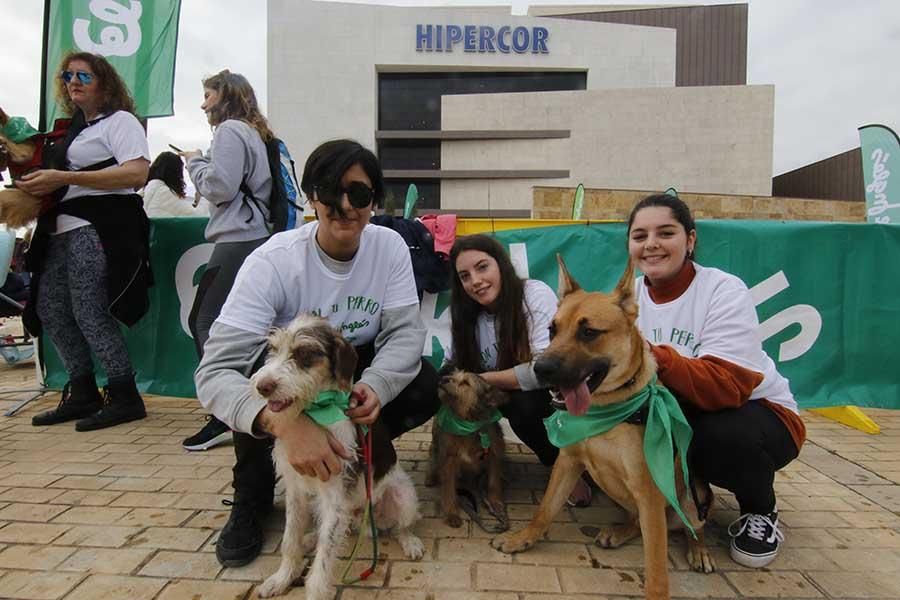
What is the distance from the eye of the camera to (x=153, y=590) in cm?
216

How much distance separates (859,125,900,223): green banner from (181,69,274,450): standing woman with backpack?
9.03 m

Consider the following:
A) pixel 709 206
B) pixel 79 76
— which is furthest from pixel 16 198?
pixel 709 206

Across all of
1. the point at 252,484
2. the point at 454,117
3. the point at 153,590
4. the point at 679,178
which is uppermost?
the point at 454,117

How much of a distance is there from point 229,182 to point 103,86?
1.81 meters

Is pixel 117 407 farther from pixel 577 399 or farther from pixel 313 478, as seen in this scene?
pixel 577 399

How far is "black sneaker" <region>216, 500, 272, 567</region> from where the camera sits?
2.36 meters

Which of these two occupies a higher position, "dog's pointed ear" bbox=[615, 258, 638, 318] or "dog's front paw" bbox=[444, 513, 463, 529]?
"dog's pointed ear" bbox=[615, 258, 638, 318]

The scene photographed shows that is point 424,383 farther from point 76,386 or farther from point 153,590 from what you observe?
point 76,386

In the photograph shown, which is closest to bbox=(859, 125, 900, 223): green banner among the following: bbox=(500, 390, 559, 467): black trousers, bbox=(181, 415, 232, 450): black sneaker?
bbox=(500, 390, 559, 467): black trousers

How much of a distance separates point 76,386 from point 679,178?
38136 mm

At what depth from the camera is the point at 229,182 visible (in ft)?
11.2

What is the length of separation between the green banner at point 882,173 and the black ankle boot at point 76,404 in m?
10.6

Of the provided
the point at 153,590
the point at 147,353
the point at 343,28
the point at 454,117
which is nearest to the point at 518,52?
the point at 454,117

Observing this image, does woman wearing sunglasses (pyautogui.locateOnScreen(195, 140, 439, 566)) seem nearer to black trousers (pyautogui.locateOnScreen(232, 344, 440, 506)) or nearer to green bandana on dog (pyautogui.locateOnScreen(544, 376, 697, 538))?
black trousers (pyautogui.locateOnScreen(232, 344, 440, 506))
